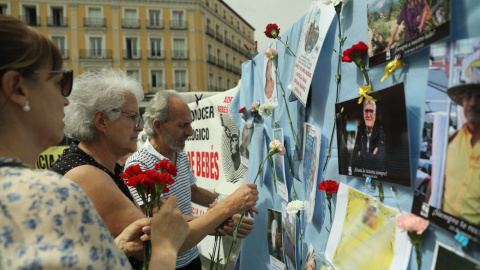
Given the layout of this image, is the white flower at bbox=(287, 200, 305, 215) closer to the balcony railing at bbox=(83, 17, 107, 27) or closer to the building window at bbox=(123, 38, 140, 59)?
the building window at bbox=(123, 38, 140, 59)

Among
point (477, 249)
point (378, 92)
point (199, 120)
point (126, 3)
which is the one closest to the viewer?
point (477, 249)

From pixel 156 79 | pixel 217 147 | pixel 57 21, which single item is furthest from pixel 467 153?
pixel 57 21

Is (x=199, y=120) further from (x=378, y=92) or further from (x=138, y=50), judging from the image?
(x=138, y=50)

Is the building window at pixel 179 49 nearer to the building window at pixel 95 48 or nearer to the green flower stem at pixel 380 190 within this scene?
the building window at pixel 95 48

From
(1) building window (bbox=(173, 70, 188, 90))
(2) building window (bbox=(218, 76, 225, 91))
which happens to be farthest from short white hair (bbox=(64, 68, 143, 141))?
(2) building window (bbox=(218, 76, 225, 91))

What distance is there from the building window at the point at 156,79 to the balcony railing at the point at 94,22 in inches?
221

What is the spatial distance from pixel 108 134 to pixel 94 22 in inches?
1336

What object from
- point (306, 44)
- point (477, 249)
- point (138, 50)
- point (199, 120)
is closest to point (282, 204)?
point (306, 44)

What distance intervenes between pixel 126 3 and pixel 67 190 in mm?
35486

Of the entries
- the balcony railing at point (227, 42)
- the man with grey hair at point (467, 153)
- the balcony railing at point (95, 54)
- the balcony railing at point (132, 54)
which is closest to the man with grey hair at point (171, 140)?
the man with grey hair at point (467, 153)

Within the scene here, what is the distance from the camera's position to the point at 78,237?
2.44 ft

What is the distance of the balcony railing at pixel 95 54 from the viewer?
31.5 metres

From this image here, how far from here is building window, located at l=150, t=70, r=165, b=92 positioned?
33.7 metres

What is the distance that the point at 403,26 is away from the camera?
2.92 ft
